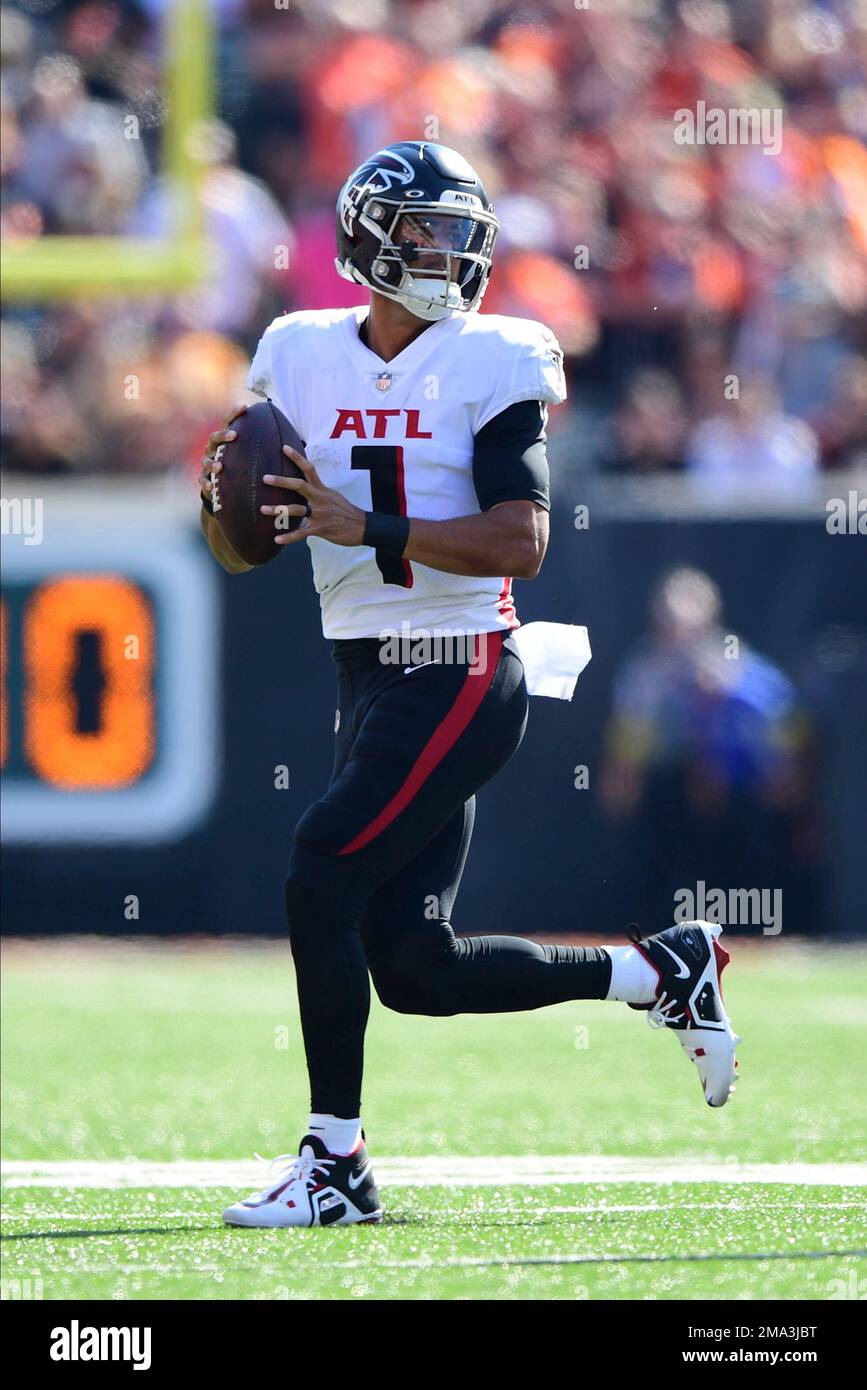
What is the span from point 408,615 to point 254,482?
0.32m

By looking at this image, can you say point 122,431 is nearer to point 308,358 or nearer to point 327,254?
point 327,254

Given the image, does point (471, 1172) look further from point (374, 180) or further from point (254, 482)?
point (374, 180)

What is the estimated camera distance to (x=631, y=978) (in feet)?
11.2

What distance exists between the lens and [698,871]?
6562 mm

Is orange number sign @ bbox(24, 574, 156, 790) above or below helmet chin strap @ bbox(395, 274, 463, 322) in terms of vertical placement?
below

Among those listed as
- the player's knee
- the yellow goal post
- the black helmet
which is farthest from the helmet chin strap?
the yellow goal post

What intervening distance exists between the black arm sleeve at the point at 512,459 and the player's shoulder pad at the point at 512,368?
2cm

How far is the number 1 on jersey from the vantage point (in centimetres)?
326

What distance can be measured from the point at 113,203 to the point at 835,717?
2943 millimetres

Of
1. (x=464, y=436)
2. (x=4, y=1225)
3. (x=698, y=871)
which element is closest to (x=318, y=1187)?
(x=4, y=1225)

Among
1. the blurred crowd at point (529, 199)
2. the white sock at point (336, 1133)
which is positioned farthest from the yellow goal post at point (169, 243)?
the white sock at point (336, 1133)

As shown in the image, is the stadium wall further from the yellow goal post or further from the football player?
the football player

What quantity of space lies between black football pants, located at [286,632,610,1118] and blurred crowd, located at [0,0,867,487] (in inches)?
149

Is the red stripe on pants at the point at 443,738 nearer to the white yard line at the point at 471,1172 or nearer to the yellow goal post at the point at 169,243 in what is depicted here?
the white yard line at the point at 471,1172
